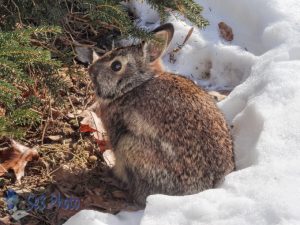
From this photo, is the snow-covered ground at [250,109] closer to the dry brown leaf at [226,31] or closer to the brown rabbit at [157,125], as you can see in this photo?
the dry brown leaf at [226,31]

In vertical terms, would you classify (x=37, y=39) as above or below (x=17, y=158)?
above

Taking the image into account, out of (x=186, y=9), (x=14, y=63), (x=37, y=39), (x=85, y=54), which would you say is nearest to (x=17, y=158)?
(x=37, y=39)

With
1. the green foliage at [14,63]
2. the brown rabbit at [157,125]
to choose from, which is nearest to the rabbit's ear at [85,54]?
the brown rabbit at [157,125]

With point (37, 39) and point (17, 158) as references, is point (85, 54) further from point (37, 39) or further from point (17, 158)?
point (17, 158)

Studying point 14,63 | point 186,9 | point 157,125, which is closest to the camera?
point 14,63

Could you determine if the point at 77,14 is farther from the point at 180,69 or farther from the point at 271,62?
the point at 271,62

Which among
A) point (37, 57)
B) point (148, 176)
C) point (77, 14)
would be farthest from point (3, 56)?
point (77, 14)
